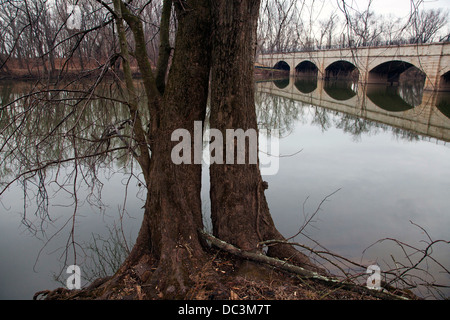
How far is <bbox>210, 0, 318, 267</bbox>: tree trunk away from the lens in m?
2.54

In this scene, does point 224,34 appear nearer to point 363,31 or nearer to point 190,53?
point 190,53

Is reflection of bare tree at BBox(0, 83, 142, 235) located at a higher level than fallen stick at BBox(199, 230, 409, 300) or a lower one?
higher

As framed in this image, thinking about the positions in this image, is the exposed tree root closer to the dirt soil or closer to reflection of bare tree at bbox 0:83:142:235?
the dirt soil

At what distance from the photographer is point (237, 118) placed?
8.79 feet

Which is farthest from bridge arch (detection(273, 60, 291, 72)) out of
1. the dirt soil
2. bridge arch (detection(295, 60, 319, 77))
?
the dirt soil

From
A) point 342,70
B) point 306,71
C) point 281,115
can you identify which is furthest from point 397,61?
point 306,71

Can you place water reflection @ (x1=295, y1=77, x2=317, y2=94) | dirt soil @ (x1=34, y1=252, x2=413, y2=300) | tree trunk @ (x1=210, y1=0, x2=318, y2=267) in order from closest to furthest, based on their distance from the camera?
dirt soil @ (x1=34, y1=252, x2=413, y2=300), tree trunk @ (x1=210, y1=0, x2=318, y2=267), water reflection @ (x1=295, y1=77, x2=317, y2=94)

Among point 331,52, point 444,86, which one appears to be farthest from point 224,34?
point 331,52

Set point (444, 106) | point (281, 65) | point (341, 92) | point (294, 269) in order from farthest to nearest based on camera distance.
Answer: point (281, 65) → point (341, 92) → point (444, 106) → point (294, 269)

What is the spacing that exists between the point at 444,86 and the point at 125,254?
87.3 ft

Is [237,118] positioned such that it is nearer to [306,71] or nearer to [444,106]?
[444,106]

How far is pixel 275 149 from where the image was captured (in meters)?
8.97

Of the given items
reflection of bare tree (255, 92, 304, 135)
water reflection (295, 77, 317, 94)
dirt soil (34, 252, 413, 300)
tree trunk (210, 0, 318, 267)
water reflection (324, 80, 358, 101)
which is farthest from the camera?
water reflection (295, 77, 317, 94)
